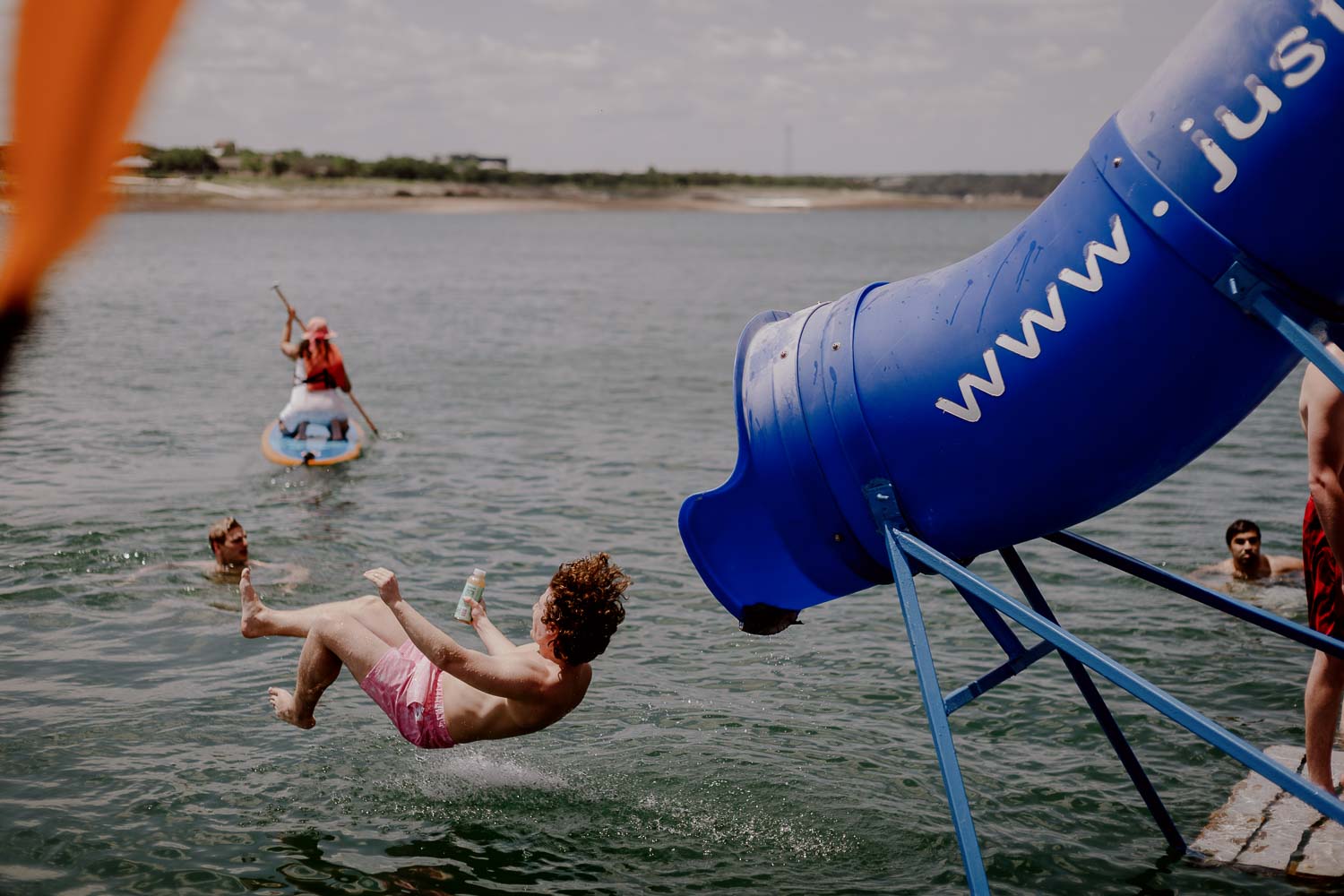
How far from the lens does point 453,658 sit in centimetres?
589

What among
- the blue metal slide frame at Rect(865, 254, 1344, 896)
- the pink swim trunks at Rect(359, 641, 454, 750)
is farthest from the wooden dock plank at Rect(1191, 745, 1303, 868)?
the pink swim trunks at Rect(359, 641, 454, 750)

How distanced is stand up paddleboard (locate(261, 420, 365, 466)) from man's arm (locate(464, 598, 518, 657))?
1152 cm

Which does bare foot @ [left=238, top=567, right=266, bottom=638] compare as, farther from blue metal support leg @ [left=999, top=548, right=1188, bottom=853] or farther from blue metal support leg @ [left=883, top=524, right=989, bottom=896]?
blue metal support leg @ [left=999, top=548, right=1188, bottom=853]

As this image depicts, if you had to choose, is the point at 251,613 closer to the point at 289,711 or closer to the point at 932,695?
the point at 289,711

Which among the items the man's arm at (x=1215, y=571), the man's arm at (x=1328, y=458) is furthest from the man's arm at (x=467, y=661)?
the man's arm at (x=1215, y=571)

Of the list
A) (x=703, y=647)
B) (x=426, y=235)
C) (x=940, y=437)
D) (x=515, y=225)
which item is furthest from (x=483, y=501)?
(x=515, y=225)

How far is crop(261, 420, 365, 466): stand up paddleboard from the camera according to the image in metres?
17.3

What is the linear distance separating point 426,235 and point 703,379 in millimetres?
100568

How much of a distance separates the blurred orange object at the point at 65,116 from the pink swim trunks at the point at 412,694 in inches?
207

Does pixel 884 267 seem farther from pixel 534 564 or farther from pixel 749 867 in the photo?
pixel 749 867

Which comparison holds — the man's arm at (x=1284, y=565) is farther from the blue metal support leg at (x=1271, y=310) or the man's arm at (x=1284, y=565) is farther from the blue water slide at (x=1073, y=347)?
the blue metal support leg at (x=1271, y=310)

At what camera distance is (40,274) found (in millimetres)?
1330

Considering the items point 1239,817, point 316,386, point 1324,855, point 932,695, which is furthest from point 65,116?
point 316,386

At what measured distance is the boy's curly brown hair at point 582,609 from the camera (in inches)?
236
